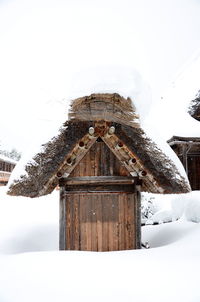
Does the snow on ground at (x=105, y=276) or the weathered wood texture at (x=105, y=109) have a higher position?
the weathered wood texture at (x=105, y=109)

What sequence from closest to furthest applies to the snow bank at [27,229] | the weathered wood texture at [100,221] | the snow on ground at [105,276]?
the snow on ground at [105,276] < the weathered wood texture at [100,221] < the snow bank at [27,229]

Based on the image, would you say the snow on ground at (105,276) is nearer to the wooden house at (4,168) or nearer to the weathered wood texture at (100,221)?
the weathered wood texture at (100,221)

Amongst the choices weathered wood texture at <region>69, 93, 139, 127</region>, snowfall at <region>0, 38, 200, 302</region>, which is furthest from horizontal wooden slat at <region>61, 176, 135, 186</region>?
weathered wood texture at <region>69, 93, 139, 127</region>

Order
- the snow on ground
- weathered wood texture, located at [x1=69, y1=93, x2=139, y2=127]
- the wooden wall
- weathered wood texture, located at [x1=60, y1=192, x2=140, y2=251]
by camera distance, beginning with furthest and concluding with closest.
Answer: the wooden wall → weathered wood texture, located at [x1=60, y1=192, x2=140, y2=251] → weathered wood texture, located at [x1=69, y1=93, x2=139, y2=127] → the snow on ground

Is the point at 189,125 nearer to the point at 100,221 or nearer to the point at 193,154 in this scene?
the point at 193,154

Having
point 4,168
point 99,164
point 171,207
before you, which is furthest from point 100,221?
point 4,168

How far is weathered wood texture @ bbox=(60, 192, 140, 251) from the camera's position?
4.55 meters

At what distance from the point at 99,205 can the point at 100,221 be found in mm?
290

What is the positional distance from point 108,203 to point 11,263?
199cm

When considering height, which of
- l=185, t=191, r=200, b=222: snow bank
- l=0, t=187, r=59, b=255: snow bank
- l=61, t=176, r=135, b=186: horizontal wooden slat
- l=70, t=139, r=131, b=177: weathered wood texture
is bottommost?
l=0, t=187, r=59, b=255: snow bank

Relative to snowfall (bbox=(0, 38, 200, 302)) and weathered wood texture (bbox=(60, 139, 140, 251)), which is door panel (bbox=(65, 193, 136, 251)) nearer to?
weathered wood texture (bbox=(60, 139, 140, 251))

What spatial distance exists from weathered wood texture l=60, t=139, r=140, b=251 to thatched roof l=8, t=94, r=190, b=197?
0.45 m

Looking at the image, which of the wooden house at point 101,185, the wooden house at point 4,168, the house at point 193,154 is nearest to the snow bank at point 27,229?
the wooden house at point 101,185

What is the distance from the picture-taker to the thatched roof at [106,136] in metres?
3.76
